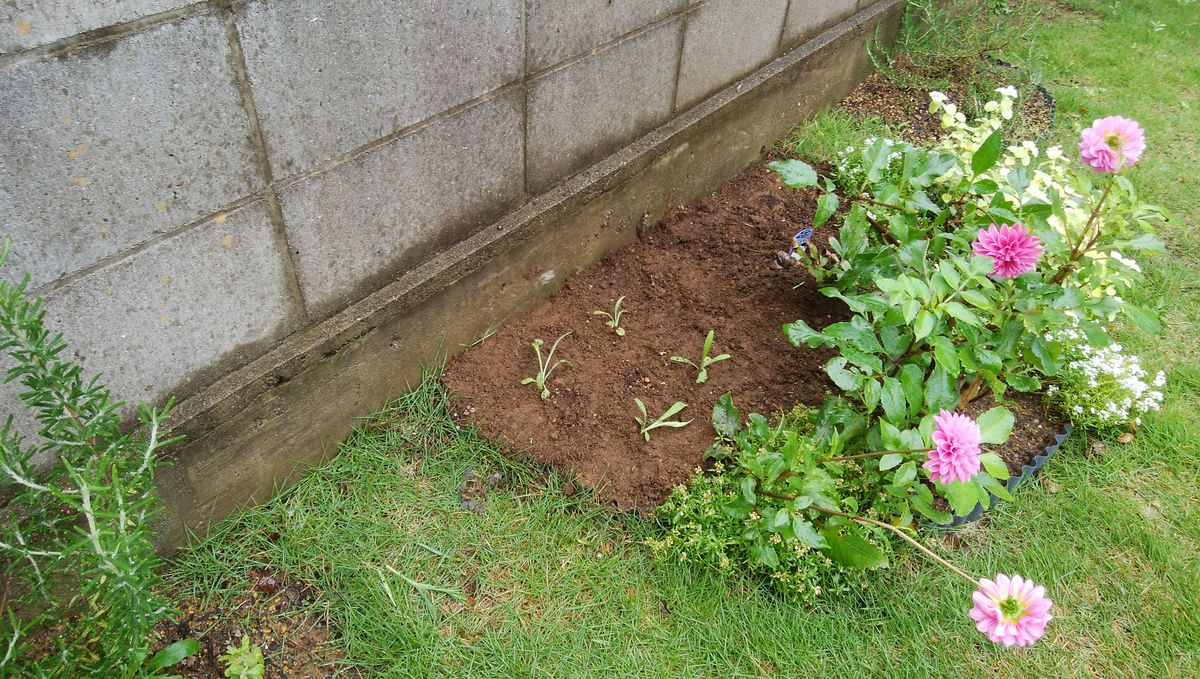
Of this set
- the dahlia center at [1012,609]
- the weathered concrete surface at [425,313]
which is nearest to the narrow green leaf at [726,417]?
the weathered concrete surface at [425,313]

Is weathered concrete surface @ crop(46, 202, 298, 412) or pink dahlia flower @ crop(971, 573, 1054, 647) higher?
weathered concrete surface @ crop(46, 202, 298, 412)

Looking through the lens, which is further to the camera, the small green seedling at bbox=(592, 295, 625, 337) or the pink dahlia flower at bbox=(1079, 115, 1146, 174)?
the small green seedling at bbox=(592, 295, 625, 337)

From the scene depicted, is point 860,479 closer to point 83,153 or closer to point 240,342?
point 240,342

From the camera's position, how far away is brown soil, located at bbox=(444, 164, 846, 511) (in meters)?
2.34

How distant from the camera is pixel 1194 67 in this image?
Result: 15.1 feet

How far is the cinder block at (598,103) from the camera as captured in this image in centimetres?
243

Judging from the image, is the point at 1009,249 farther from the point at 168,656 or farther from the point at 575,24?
the point at 168,656

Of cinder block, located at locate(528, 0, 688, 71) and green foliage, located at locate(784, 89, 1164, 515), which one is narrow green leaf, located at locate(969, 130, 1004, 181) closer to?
green foliage, located at locate(784, 89, 1164, 515)

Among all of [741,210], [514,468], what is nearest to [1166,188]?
[741,210]

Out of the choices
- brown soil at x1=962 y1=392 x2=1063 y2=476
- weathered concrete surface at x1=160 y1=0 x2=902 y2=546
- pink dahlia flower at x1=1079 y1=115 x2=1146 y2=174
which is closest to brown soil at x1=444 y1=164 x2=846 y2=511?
weathered concrete surface at x1=160 y1=0 x2=902 y2=546

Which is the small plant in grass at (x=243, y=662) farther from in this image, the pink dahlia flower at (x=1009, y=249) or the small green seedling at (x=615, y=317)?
the pink dahlia flower at (x=1009, y=249)

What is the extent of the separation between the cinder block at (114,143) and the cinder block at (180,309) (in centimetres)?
7

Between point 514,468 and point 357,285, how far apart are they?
0.67 metres

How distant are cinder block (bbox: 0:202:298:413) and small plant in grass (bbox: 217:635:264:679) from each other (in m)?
0.60
